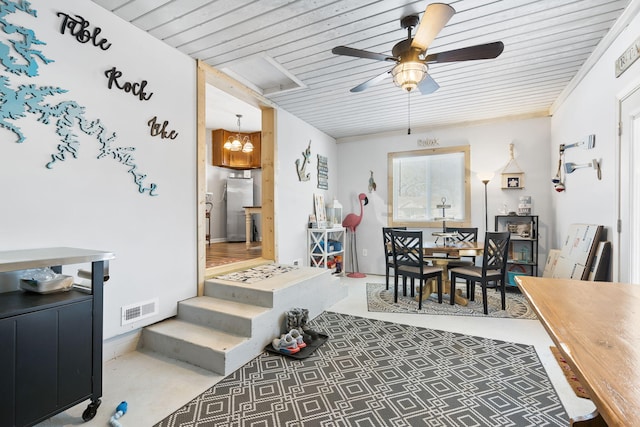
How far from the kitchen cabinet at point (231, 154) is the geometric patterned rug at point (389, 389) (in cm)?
471

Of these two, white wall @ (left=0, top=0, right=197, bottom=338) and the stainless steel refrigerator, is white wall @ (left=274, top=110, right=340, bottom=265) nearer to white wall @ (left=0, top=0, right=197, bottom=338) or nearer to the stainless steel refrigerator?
white wall @ (left=0, top=0, right=197, bottom=338)

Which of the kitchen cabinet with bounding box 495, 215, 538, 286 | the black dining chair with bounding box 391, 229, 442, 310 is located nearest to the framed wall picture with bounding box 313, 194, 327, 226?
the black dining chair with bounding box 391, 229, 442, 310

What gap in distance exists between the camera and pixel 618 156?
7.86ft

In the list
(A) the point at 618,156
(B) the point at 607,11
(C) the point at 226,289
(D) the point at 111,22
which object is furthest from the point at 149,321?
(B) the point at 607,11

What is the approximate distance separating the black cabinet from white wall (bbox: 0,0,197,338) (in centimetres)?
35

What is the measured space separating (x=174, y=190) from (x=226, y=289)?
1065mm

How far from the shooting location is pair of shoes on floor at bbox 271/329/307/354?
2432 mm

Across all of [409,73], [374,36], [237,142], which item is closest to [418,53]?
[409,73]

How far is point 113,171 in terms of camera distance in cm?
229

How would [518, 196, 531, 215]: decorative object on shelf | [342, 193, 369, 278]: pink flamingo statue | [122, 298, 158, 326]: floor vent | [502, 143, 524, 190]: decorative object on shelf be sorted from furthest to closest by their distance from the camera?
1. [342, 193, 369, 278]: pink flamingo statue
2. [502, 143, 524, 190]: decorative object on shelf
3. [518, 196, 531, 215]: decorative object on shelf
4. [122, 298, 158, 326]: floor vent

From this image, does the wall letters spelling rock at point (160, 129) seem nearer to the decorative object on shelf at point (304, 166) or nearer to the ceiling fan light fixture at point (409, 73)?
the ceiling fan light fixture at point (409, 73)

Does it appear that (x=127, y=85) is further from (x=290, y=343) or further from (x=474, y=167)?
(x=474, y=167)

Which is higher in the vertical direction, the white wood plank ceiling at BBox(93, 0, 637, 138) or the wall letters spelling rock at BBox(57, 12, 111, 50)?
the white wood plank ceiling at BBox(93, 0, 637, 138)

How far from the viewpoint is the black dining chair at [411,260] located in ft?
11.8
